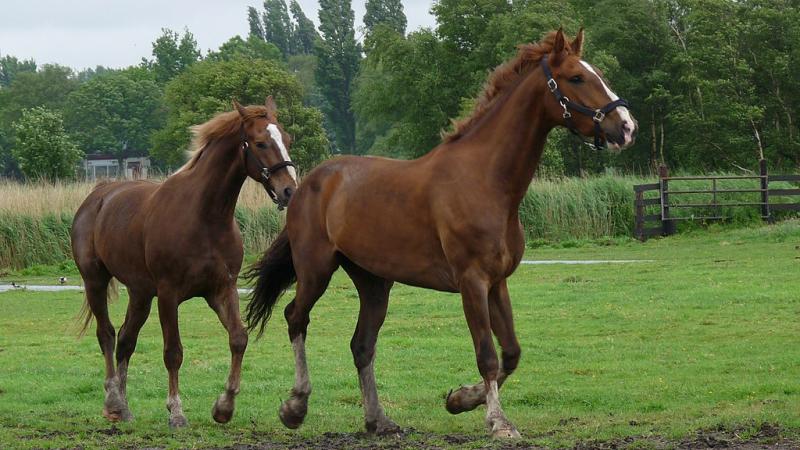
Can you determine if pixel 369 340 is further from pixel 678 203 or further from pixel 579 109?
pixel 678 203

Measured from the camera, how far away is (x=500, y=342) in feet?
28.0

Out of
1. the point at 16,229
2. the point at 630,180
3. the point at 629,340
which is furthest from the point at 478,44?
the point at 629,340

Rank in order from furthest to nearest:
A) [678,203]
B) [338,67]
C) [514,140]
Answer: [338,67] → [678,203] → [514,140]

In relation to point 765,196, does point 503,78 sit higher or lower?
higher

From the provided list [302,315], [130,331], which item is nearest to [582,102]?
[302,315]

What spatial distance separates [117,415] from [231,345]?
4.18 ft

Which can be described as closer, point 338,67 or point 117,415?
point 117,415

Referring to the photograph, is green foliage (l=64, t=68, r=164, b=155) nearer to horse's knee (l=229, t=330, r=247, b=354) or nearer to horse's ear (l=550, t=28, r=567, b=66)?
horse's knee (l=229, t=330, r=247, b=354)

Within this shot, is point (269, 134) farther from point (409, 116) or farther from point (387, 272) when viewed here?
point (409, 116)

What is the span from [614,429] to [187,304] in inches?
521

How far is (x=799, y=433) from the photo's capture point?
802 cm

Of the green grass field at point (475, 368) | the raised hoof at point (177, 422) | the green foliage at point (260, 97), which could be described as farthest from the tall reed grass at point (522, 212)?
the green foliage at point (260, 97)

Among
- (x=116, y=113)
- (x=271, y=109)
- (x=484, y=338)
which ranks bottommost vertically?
(x=484, y=338)

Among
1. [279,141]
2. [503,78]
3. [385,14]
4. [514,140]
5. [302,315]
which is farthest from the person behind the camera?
[385,14]
